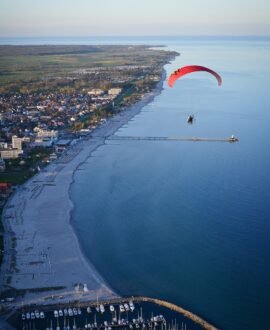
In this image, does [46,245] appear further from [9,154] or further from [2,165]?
[9,154]

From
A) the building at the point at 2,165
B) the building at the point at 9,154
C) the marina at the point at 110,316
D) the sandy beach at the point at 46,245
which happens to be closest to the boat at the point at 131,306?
the marina at the point at 110,316

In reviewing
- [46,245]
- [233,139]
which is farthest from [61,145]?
[46,245]

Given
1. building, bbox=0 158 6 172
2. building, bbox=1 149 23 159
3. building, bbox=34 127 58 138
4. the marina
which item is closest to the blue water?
the marina

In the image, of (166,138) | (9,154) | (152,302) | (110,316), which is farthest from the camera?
(166,138)

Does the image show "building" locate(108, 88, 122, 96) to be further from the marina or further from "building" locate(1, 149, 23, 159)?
the marina

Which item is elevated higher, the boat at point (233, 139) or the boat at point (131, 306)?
the boat at point (233, 139)

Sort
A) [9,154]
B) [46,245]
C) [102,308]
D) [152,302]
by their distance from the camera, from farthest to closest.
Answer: [9,154] < [46,245] < [152,302] < [102,308]

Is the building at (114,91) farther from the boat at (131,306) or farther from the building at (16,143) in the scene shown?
the boat at (131,306)
